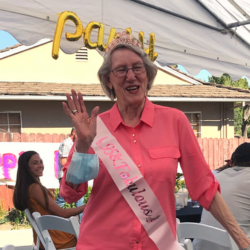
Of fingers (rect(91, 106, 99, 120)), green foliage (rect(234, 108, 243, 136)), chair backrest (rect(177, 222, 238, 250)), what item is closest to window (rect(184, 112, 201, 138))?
chair backrest (rect(177, 222, 238, 250))

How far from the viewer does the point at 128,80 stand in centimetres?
149

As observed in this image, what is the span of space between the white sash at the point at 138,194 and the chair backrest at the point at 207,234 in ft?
2.40

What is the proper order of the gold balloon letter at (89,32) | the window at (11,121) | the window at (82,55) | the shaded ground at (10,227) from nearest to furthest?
the gold balloon letter at (89,32)
the shaded ground at (10,227)
the window at (11,121)
the window at (82,55)

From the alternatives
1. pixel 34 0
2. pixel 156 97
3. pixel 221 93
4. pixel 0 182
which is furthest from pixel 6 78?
pixel 34 0

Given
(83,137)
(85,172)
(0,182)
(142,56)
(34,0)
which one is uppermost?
(34,0)

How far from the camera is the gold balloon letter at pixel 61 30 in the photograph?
10.0 ft

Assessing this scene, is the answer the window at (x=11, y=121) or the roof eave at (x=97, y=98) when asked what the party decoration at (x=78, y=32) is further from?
the window at (x=11, y=121)

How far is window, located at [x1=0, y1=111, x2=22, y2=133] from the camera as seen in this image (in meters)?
9.92

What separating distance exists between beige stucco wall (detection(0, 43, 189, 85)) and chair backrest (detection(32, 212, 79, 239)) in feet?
27.8

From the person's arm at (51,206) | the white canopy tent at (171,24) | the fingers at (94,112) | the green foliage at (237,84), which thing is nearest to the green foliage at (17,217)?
the person's arm at (51,206)

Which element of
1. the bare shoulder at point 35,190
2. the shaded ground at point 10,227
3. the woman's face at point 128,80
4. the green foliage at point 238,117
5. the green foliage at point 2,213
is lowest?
the shaded ground at point 10,227

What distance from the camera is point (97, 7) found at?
340 centimetres

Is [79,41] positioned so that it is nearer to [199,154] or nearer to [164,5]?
[164,5]

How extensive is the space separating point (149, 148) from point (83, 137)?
1.06ft
